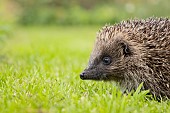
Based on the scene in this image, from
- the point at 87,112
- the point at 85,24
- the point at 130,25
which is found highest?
the point at 85,24

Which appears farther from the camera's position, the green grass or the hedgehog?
the hedgehog

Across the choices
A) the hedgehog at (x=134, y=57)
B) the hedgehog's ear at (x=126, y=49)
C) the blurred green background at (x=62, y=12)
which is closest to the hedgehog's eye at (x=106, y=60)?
the hedgehog at (x=134, y=57)

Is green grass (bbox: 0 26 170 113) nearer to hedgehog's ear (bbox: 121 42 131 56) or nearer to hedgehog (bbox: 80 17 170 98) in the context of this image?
hedgehog (bbox: 80 17 170 98)

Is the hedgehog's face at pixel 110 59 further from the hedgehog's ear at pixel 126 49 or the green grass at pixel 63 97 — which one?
the green grass at pixel 63 97

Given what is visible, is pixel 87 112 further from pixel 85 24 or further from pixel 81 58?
pixel 85 24

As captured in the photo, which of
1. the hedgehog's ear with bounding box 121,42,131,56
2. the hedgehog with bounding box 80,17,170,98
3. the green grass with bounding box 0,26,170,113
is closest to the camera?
the green grass with bounding box 0,26,170,113

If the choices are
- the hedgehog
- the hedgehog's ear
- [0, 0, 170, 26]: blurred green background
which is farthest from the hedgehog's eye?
[0, 0, 170, 26]: blurred green background

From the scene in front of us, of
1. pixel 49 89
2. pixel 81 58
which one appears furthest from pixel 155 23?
pixel 81 58
